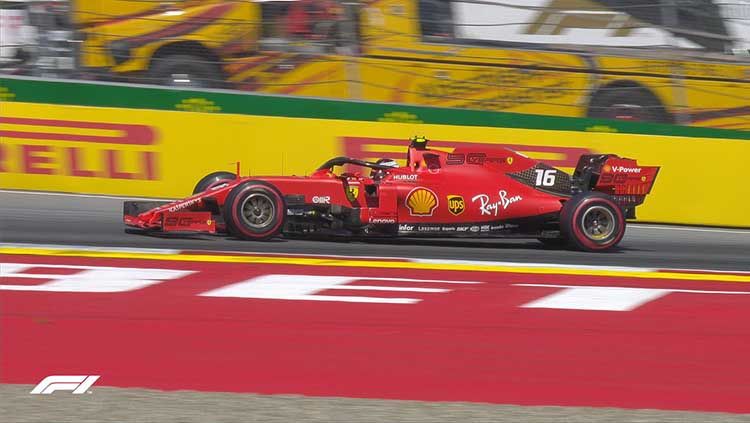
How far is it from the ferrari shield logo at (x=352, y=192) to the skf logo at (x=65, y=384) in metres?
4.84

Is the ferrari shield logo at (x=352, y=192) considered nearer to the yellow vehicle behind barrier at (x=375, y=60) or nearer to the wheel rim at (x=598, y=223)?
the wheel rim at (x=598, y=223)

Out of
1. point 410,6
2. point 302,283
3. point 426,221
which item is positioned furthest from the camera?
point 410,6

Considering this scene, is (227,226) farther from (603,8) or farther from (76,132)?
(603,8)

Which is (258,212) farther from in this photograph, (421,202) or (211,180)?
(421,202)

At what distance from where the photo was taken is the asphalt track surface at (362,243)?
962cm

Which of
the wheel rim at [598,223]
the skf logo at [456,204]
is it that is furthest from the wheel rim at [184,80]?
the wheel rim at [598,223]

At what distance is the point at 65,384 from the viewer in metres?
4.96

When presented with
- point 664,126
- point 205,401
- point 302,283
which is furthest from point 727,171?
point 205,401

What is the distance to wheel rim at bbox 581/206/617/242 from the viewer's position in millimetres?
10266

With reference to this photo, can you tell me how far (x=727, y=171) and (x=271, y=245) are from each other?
5.64m

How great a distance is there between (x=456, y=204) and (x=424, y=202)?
0.30 metres

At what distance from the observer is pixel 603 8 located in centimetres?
1343

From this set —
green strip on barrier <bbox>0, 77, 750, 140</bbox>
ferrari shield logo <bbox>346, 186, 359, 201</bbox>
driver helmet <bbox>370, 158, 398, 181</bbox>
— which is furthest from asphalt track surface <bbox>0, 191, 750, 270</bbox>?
green strip on barrier <bbox>0, 77, 750, 140</bbox>

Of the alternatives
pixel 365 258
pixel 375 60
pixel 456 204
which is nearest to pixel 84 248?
pixel 365 258
